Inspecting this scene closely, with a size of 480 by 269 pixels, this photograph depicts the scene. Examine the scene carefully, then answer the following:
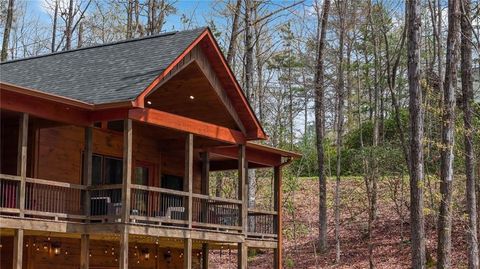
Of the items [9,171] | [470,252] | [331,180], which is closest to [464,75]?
[470,252]

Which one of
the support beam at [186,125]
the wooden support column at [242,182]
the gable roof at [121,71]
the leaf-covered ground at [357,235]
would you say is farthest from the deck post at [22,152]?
the leaf-covered ground at [357,235]

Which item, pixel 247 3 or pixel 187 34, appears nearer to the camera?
pixel 187 34

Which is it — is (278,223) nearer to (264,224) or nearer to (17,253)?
(264,224)

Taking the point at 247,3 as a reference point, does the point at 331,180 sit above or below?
below

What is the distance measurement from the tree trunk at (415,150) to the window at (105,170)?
7732 millimetres

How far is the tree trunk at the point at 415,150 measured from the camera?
684 inches

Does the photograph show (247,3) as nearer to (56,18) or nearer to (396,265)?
(396,265)

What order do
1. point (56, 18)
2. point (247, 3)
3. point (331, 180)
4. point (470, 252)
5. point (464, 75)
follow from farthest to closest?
point (56, 18) → point (331, 180) → point (247, 3) → point (464, 75) → point (470, 252)

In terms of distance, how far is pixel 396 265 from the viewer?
24.5 metres

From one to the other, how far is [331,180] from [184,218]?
21.6m

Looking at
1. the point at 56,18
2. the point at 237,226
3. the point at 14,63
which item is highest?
the point at 56,18

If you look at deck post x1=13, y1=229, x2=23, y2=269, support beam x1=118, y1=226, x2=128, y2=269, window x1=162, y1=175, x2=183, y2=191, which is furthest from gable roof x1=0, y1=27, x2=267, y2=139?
window x1=162, y1=175, x2=183, y2=191

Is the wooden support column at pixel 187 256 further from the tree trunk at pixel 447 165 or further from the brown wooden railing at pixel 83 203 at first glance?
the tree trunk at pixel 447 165

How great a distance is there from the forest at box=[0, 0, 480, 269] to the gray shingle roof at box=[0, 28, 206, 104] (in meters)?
6.44
